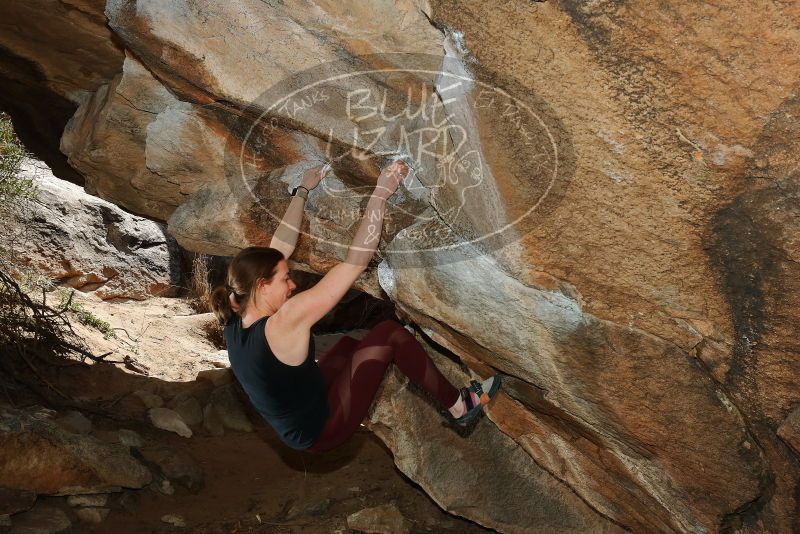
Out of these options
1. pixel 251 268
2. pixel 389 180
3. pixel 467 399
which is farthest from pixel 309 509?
pixel 389 180

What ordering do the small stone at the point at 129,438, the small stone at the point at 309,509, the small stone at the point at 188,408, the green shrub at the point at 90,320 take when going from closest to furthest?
the small stone at the point at 309,509 < the small stone at the point at 129,438 < the small stone at the point at 188,408 < the green shrub at the point at 90,320

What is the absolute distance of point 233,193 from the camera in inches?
162

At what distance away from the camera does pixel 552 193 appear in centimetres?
254

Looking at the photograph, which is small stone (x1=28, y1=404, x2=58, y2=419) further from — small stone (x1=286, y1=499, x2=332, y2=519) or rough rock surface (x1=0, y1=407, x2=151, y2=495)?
small stone (x1=286, y1=499, x2=332, y2=519)

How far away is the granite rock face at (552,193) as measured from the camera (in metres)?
2.14

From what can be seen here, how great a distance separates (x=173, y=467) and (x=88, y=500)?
23.6 inches

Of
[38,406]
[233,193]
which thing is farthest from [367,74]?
[38,406]

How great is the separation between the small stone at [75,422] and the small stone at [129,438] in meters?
0.20

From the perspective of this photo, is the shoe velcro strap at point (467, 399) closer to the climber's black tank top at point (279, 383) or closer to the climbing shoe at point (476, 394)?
the climbing shoe at point (476, 394)

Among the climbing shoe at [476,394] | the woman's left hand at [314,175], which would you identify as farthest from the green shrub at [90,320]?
the climbing shoe at [476,394]

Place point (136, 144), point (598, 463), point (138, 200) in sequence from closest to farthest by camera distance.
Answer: point (598, 463)
point (136, 144)
point (138, 200)

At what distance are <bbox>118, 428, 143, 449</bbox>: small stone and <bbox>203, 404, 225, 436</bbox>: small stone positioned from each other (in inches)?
23.6

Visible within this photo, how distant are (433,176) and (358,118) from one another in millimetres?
470

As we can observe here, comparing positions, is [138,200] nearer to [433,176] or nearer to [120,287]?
[433,176]
